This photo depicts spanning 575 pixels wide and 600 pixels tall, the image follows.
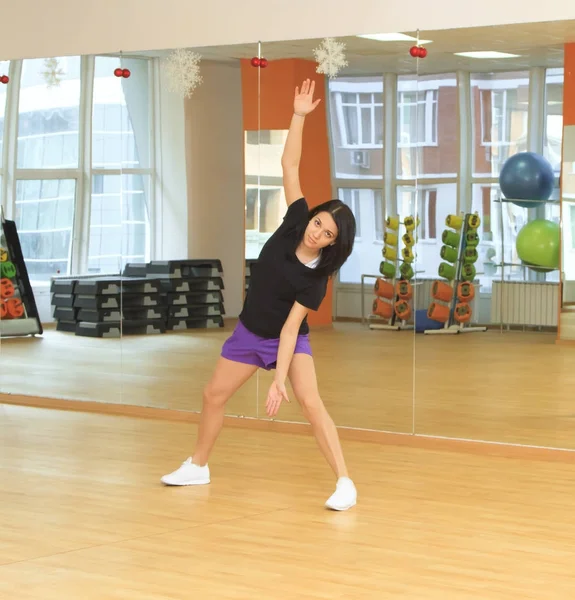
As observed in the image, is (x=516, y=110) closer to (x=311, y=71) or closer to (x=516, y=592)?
(x=311, y=71)

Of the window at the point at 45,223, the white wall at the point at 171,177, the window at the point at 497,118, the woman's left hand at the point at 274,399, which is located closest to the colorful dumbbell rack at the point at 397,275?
the window at the point at 497,118

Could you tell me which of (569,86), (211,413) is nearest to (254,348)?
(211,413)

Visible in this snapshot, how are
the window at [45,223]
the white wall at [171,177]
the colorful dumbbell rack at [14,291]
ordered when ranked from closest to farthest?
1. the white wall at [171,177]
2. the window at [45,223]
3. the colorful dumbbell rack at [14,291]

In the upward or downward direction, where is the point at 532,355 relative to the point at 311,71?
downward

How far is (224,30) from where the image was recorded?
654 cm

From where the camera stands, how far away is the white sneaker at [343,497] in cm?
449

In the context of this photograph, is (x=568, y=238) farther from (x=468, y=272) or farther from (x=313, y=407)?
(x=313, y=407)

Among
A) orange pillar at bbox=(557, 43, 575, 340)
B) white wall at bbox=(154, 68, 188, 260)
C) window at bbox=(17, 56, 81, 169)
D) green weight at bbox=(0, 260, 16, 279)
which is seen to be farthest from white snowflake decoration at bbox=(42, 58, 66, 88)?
orange pillar at bbox=(557, 43, 575, 340)

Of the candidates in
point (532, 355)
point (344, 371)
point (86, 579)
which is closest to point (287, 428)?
point (344, 371)

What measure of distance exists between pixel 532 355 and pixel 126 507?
7.36 ft

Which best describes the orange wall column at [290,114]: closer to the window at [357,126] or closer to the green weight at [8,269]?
the window at [357,126]

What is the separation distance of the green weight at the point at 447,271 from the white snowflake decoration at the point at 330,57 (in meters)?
1.13

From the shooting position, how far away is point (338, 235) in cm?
441

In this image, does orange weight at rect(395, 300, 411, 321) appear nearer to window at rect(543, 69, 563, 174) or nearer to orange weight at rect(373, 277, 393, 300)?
orange weight at rect(373, 277, 393, 300)
